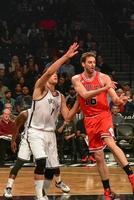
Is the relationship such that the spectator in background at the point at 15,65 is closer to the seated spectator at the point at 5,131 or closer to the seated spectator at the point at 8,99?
the seated spectator at the point at 8,99

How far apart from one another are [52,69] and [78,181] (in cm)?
414

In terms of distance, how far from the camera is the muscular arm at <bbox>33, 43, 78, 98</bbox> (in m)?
8.80

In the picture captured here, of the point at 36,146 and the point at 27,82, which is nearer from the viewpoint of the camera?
the point at 36,146

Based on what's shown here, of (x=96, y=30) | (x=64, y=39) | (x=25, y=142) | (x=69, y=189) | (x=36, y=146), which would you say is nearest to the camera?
(x=36, y=146)

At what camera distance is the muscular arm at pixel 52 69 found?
28.9 ft

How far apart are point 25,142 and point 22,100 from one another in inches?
284

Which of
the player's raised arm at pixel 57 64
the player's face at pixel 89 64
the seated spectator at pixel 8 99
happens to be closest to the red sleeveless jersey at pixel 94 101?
the player's face at pixel 89 64

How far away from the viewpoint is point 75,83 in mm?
9539

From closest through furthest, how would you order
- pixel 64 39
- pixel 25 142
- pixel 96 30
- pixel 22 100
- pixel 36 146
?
pixel 36 146
pixel 25 142
pixel 22 100
pixel 64 39
pixel 96 30

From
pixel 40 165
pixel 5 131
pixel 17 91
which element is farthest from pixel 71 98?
pixel 40 165

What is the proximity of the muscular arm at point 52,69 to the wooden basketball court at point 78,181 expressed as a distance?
81.6 inches

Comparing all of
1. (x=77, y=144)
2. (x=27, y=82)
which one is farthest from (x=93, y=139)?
(x=27, y=82)

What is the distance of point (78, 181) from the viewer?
12555 mm

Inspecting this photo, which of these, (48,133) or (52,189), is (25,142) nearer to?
(48,133)
